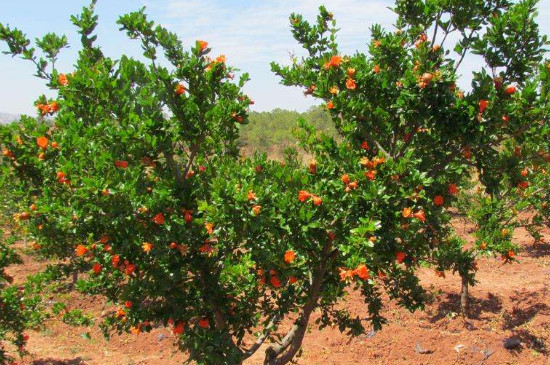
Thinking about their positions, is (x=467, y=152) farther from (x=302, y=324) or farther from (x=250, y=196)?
(x=302, y=324)

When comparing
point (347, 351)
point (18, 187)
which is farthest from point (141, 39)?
point (347, 351)

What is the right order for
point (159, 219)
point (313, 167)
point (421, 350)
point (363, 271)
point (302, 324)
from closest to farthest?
point (363, 271), point (159, 219), point (313, 167), point (302, 324), point (421, 350)

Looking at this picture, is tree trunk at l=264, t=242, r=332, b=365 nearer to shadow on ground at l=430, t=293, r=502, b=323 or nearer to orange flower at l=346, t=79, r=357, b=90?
orange flower at l=346, t=79, r=357, b=90

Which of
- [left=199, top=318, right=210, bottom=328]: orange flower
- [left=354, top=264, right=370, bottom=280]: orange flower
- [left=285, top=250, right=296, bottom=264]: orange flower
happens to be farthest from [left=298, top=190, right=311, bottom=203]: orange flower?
[left=199, top=318, right=210, bottom=328]: orange flower

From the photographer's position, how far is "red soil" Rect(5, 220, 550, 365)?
24.2 feet

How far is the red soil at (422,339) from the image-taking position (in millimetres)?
7387

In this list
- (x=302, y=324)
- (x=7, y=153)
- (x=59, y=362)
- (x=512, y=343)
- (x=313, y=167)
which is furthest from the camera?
(x=59, y=362)

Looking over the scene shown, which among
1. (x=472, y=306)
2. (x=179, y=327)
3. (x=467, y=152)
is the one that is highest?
(x=467, y=152)

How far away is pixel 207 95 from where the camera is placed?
3498mm

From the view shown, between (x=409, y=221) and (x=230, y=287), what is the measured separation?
1838 mm

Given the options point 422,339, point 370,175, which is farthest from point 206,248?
point 422,339

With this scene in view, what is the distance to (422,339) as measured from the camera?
307 inches

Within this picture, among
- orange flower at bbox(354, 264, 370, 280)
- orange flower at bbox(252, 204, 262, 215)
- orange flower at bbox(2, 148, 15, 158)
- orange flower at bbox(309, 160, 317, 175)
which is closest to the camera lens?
orange flower at bbox(252, 204, 262, 215)

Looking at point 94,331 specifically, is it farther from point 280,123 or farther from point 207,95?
point 280,123
